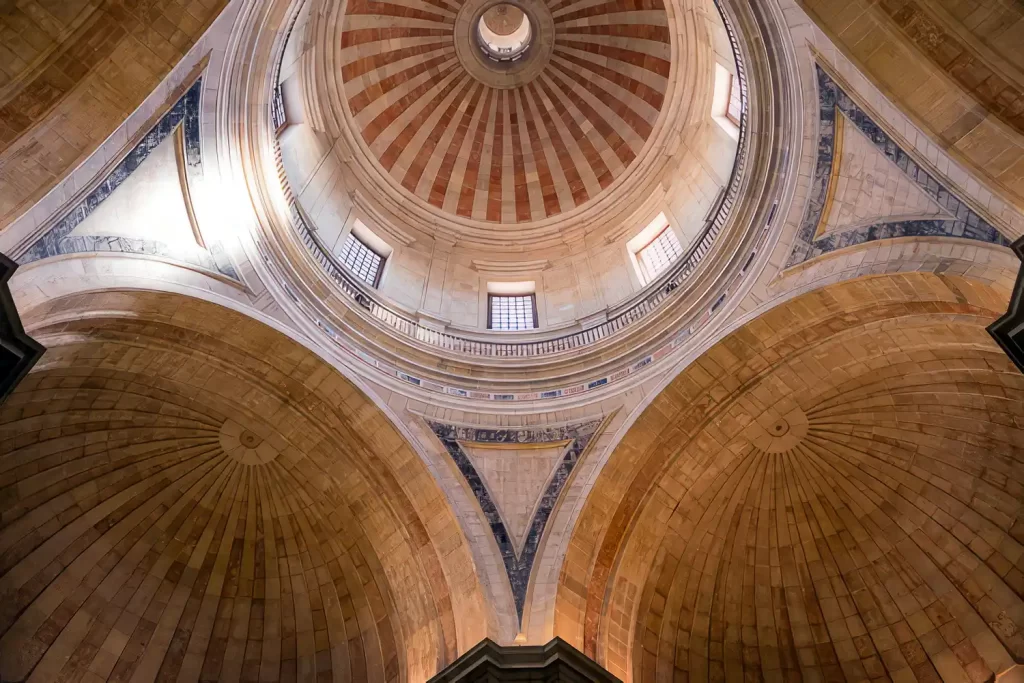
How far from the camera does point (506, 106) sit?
2144 cm

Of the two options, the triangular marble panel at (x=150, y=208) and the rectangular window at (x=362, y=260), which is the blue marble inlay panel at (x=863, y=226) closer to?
the rectangular window at (x=362, y=260)

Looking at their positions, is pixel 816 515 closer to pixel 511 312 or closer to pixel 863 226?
pixel 863 226

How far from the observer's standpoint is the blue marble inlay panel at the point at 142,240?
393 inches

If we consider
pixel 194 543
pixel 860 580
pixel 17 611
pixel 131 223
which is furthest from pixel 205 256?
pixel 860 580

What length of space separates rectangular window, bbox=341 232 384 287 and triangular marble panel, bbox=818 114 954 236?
28.6 feet

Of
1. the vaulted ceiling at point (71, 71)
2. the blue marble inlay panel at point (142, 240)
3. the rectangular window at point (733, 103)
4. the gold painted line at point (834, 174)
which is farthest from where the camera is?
the rectangular window at point (733, 103)

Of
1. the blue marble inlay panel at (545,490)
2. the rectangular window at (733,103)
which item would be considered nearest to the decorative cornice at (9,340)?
the blue marble inlay panel at (545,490)

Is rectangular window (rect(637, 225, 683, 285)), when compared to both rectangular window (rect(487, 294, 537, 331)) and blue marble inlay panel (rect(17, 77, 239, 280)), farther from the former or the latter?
blue marble inlay panel (rect(17, 77, 239, 280))

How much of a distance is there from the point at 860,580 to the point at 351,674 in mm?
8859

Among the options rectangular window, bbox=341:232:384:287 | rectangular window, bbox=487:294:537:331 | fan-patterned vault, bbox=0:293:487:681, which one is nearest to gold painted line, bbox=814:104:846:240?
rectangular window, bbox=487:294:537:331

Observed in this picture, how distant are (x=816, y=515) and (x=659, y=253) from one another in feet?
19.6

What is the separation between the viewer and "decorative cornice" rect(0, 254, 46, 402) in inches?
340

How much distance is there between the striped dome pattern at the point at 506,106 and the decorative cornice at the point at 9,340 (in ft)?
35.8

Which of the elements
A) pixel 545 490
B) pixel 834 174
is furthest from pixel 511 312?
pixel 834 174
